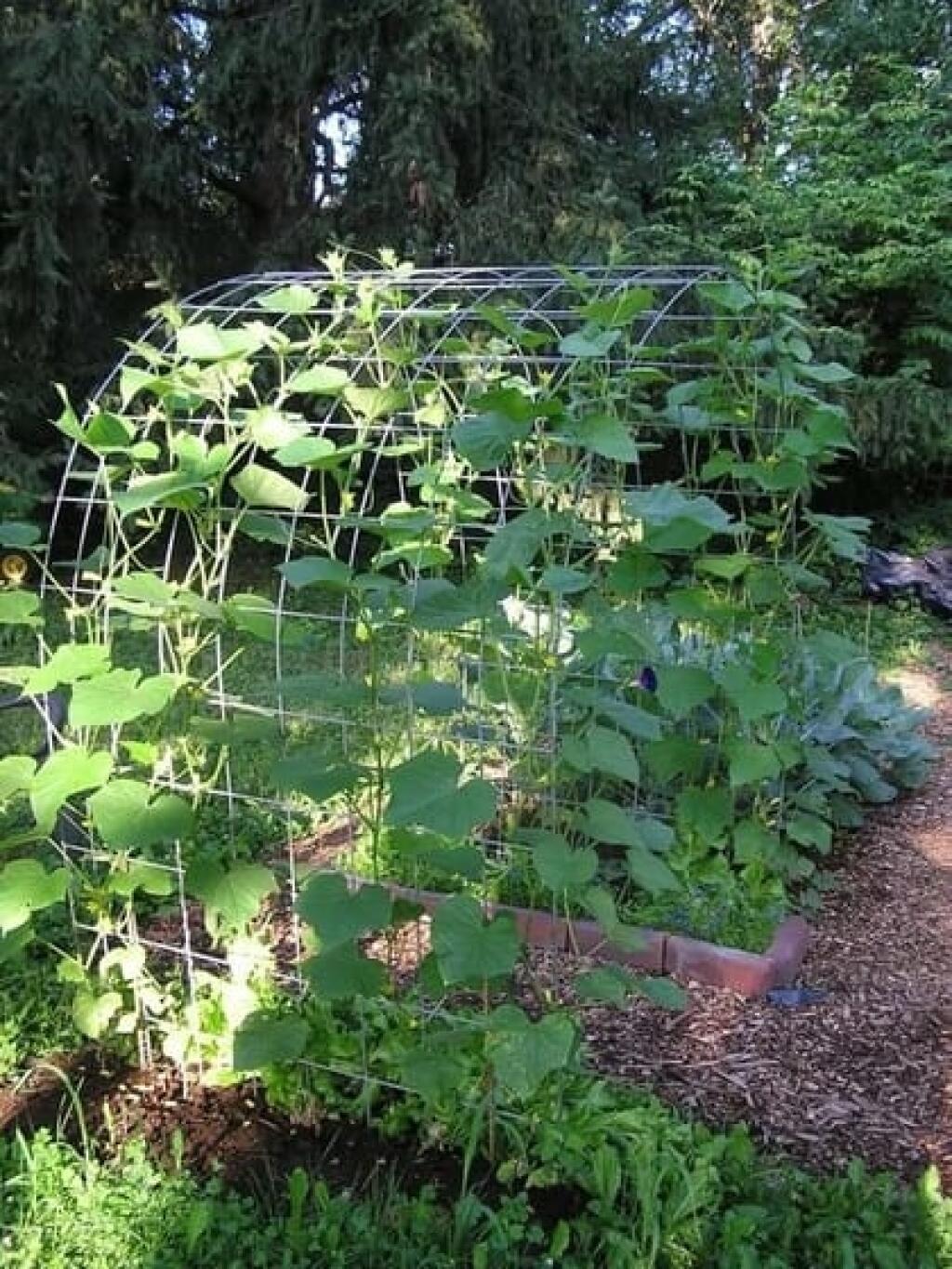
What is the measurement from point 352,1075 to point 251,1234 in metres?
0.34

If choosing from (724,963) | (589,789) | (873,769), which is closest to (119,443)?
(589,789)

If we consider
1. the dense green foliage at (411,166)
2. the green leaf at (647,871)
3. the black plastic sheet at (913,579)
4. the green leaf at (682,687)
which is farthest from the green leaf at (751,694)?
the black plastic sheet at (913,579)

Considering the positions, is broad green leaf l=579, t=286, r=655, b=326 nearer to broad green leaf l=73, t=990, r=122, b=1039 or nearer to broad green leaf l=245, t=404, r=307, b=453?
broad green leaf l=245, t=404, r=307, b=453

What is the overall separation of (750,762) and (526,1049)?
103 cm

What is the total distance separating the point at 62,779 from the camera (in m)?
1.73

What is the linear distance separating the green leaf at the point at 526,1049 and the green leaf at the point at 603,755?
369 millimetres

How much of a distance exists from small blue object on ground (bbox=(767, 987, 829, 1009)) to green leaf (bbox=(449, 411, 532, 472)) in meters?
1.40

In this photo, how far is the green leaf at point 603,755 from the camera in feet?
5.52

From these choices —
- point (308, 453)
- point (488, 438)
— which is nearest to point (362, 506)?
point (308, 453)

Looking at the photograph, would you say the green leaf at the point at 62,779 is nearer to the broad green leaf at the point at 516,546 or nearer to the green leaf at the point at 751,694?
the broad green leaf at the point at 516,546

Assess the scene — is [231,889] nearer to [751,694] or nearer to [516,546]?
[516,546]

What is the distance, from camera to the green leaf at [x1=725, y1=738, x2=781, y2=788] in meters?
2.36

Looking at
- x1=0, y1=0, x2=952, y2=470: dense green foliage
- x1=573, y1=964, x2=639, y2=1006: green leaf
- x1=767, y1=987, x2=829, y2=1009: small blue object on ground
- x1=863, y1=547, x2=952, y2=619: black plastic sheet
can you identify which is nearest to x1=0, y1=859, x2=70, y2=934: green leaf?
x1=573, y1=964, x2=639, y2=1006: green leaf

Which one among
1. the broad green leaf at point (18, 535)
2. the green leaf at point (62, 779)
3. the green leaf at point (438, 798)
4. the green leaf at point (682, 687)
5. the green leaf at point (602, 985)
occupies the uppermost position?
the broad green leaf at point (18, 535)
